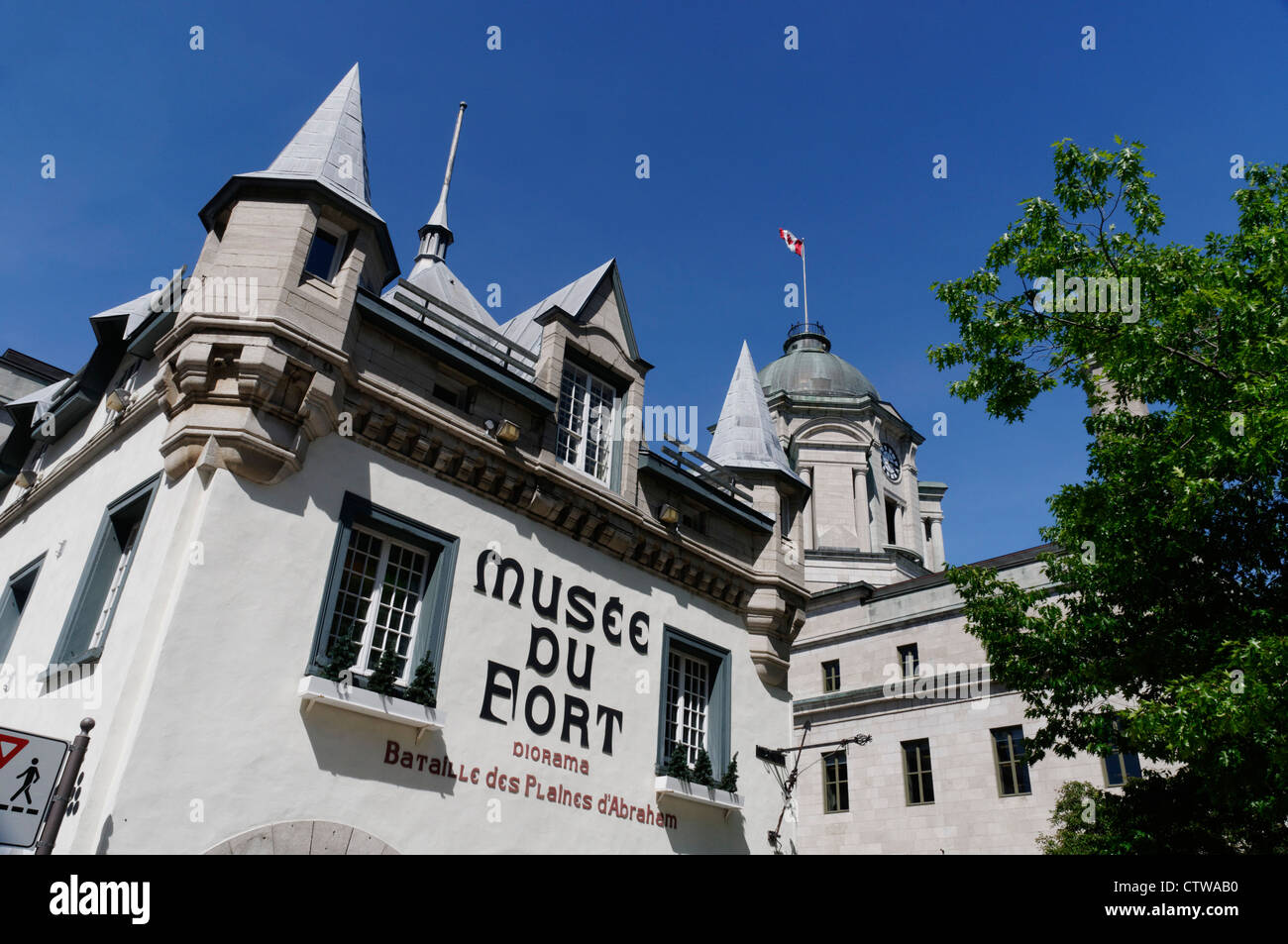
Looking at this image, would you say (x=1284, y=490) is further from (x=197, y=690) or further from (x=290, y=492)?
(x=197, y=690)

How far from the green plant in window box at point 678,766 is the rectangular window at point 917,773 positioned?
66.4ft

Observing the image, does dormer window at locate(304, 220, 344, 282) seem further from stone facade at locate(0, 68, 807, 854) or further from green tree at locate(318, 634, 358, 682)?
green tree at locate(318, 634, 358, 682)

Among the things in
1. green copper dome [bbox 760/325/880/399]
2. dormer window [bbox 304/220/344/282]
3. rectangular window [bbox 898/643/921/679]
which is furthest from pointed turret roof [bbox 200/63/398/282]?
green copper dome [bbox 760/325/880/399]

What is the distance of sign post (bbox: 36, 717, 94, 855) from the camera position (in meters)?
9.91

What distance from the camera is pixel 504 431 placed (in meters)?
15.5

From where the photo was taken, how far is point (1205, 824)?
19.3 meters

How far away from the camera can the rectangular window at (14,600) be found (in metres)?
16.6

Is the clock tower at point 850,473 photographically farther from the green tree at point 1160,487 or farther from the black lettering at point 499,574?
the black lettering at point 499,574

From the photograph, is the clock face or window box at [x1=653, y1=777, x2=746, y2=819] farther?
the clock face

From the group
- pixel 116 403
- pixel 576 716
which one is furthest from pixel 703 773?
pixel 116 403

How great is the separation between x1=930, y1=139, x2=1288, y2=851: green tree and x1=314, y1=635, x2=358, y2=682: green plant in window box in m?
11.0

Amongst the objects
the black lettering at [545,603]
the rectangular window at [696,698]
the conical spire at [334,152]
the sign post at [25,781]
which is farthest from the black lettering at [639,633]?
the sign post at [25,781]

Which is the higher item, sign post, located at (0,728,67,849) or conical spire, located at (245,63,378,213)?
conical spire, located at (245,63,378,213)
